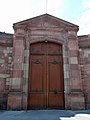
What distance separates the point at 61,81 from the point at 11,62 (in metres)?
2.83

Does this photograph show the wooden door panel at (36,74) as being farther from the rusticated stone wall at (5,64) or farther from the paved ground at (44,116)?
the paved ground at (44,116)

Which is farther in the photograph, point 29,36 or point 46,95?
point 29,36

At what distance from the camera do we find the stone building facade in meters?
7.89

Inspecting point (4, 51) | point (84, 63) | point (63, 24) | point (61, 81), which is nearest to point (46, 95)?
point (61, 81)

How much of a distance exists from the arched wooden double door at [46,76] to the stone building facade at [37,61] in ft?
0.17

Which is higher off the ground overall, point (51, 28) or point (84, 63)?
point (51, 28)

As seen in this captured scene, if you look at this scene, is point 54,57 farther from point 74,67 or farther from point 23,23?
point 23,23

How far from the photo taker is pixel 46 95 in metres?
8.20

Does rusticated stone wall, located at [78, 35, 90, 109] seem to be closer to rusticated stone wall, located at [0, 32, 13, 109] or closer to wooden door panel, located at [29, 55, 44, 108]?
wooden door panel, located at [29, 55, 44, 108]

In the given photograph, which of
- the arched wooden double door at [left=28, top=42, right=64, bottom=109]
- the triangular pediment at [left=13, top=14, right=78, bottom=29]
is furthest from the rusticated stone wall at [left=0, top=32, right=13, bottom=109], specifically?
the triangular pediment at [left=13, top=14, right=78, bottom=29]

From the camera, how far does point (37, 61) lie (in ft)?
28.7

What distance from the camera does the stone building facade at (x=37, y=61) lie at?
311 inches

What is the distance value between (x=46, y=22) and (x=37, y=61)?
240 cm

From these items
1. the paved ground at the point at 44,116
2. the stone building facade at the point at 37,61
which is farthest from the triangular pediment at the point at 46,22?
the paved ground at the point at 44,116
